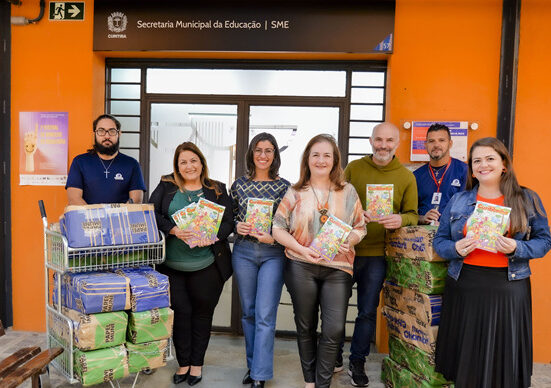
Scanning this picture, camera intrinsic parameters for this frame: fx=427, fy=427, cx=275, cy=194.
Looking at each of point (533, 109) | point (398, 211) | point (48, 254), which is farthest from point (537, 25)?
point (48, 254)

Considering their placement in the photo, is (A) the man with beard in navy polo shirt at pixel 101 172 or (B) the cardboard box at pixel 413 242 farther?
(A) the man with beard in navy polo shirt at pixel 101 172

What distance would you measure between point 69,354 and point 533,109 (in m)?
4.10

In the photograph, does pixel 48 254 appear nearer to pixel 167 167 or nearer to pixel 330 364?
pixel 167 167

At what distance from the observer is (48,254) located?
2.96 metres

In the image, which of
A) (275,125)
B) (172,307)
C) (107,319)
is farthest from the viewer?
(275,125)

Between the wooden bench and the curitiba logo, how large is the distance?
9.13 feet

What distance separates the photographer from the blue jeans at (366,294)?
3168 millimetres

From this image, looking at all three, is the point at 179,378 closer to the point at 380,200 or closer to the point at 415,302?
the point at 415,302

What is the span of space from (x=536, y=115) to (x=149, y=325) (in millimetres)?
3609

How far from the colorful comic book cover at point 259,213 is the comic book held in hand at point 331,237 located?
1.46 ft

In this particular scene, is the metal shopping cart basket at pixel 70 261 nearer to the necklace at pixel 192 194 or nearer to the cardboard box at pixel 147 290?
the cardboard box at pixel 147 290

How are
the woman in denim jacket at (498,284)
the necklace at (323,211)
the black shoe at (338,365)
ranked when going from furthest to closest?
1. the black shoe at (338,365)
2. the necklace at (323,211)
3. the woman in denim jacket at (498,284)

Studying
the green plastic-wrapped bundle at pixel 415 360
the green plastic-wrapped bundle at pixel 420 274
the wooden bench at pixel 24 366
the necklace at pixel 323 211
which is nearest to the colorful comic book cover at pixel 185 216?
the necklace at pixel 323 211

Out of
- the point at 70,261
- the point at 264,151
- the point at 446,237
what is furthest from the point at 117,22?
the point at 446,237
